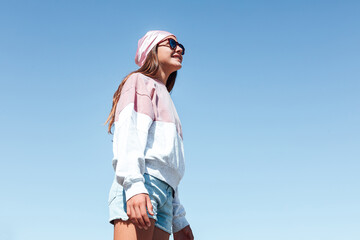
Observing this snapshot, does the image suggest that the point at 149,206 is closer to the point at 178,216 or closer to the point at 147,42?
the point at 178,216

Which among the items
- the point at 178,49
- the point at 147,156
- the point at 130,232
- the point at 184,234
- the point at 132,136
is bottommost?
the point at 130,232

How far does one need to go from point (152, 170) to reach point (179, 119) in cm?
84

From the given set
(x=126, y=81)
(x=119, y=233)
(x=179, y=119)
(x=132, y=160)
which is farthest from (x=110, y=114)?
(x=119, y=233)

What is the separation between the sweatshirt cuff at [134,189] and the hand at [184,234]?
120 cm

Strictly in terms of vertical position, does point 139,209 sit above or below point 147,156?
below

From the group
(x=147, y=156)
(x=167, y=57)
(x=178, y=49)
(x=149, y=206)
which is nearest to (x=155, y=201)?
(x=149, y=206)

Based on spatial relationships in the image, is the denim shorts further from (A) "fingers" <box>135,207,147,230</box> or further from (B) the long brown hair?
(B) the long brown hair

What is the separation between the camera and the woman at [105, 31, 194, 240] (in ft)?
10.5

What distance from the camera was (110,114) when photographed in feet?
13.3

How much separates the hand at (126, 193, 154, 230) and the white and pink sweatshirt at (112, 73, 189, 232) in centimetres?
4

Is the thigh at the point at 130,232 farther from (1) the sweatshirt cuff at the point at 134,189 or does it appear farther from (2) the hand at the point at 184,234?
(2) the hand at the point at 184,234

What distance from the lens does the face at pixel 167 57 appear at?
169 inches

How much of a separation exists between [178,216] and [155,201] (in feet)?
2.60

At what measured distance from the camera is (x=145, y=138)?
11.4 feet
